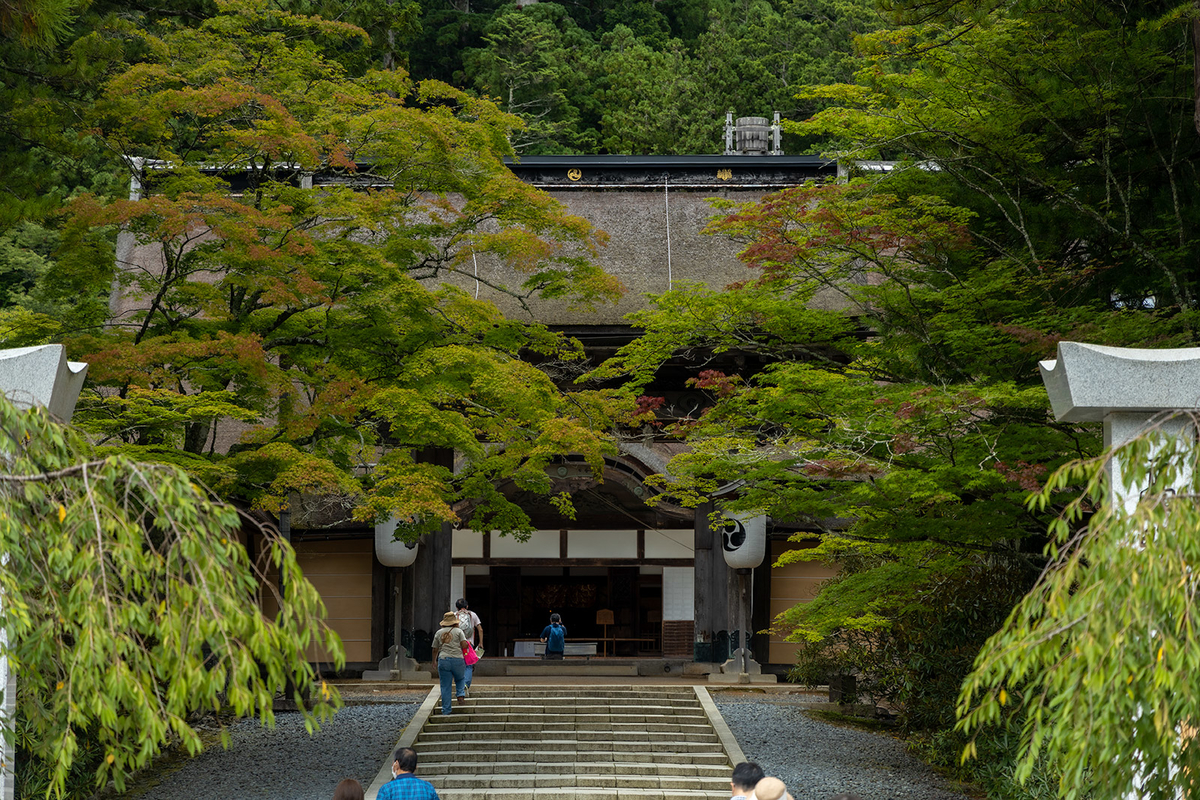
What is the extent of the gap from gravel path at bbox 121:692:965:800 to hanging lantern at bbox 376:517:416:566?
92.6 inches

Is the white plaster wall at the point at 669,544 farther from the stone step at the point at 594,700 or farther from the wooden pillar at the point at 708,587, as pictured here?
the stone step at the point at 594,700

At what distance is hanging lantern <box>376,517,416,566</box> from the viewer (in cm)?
1628

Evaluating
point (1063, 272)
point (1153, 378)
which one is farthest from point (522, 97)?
point (1153, 378)

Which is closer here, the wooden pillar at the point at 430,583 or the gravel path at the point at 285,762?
the gravel path at the point at 285,762

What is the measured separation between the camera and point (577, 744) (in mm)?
12461

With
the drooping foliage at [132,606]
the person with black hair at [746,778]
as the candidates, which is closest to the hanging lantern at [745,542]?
the person with black hair at [746,778]

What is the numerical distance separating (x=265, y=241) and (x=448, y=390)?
220 centimetres

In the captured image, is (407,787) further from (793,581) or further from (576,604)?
(576,604)

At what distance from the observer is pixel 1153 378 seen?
6.30m

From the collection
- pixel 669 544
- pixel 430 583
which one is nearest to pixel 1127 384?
pixel 430 583

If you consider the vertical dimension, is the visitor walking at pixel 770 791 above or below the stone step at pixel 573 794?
above

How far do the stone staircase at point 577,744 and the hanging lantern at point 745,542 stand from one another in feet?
8.21

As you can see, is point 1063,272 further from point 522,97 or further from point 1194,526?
point 522,97

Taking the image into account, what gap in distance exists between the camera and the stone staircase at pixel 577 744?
11023mm
